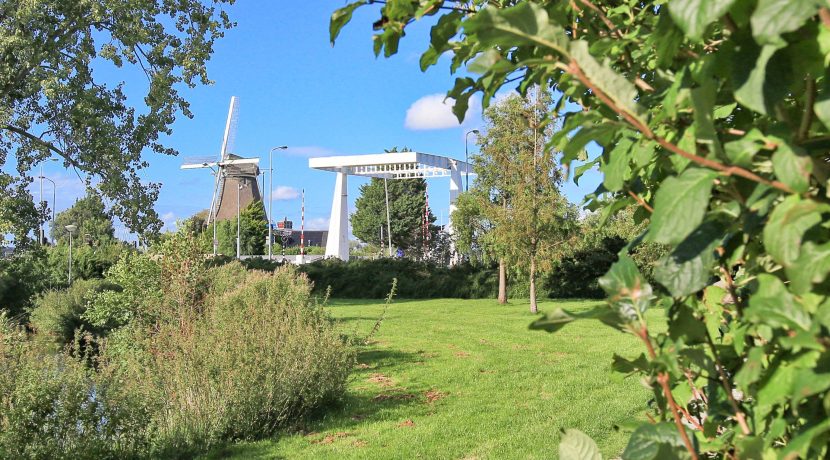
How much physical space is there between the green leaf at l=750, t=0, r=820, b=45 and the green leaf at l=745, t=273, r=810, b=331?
27 cm

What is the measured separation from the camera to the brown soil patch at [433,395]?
8.00m

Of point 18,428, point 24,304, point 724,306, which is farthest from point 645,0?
point 24,304

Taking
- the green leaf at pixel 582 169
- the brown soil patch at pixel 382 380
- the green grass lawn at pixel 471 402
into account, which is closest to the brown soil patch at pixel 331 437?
the green grass lawn at pixel 471 402

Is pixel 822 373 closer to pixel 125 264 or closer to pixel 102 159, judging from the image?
pixel 125 264

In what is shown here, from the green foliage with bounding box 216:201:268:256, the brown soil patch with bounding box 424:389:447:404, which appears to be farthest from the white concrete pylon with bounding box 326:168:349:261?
the brown soil patch with bounding box 424:389:447:404

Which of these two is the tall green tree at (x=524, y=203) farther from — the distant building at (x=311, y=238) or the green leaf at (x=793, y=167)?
the distant building at (x=311, y=238)

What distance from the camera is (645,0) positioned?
5.15ft

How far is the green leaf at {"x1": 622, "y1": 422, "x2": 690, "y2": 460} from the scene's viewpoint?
78 centimetres

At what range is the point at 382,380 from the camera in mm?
9336

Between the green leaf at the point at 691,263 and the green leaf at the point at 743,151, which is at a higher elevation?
the green leaf at the point at 743,151

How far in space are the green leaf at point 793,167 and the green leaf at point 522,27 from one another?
246mm

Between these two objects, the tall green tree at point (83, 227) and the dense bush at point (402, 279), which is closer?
the dense bush at point (402, 279)

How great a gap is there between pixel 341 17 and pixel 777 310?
2.61ft

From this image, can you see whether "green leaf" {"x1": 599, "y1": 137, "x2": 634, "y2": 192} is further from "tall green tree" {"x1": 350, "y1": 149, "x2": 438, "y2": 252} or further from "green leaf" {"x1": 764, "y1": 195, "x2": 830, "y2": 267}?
"tall green tree" {"x1": 350, "y1": 149, "x2": 438, "y2": 252}
